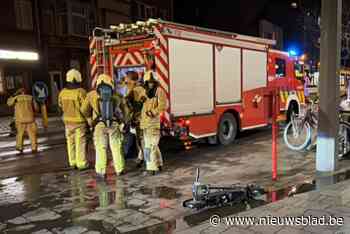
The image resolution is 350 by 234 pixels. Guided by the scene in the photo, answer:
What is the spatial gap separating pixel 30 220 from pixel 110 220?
41.7 inches

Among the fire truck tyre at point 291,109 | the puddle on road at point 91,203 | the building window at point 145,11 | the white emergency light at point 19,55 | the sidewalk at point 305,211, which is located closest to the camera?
the sidewalk at point 305,211

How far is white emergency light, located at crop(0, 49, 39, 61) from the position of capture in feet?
62.0

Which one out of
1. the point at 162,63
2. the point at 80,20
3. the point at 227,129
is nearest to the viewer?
the point at 162,63

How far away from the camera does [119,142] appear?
6.67 metres

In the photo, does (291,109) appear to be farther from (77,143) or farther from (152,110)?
(77,143)

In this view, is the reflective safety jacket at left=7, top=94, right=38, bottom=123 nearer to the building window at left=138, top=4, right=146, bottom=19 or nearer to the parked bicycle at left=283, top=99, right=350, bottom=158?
the parked bicycle at left=283, top=99, right=350, bottom=158

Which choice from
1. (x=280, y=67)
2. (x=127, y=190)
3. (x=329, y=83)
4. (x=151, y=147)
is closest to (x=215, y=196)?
(x=127, y=190)

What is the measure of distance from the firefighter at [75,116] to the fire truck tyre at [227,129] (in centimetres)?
380

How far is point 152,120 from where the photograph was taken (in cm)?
667

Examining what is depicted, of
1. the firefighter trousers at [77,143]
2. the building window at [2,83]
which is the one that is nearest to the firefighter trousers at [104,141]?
the firefighter trousers at [77,143]

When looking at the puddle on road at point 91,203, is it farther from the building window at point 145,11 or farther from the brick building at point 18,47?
the building window at point 145,11

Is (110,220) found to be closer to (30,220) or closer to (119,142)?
(30,220)

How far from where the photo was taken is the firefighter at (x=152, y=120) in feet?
21.8

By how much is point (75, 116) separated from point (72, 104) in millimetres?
241
